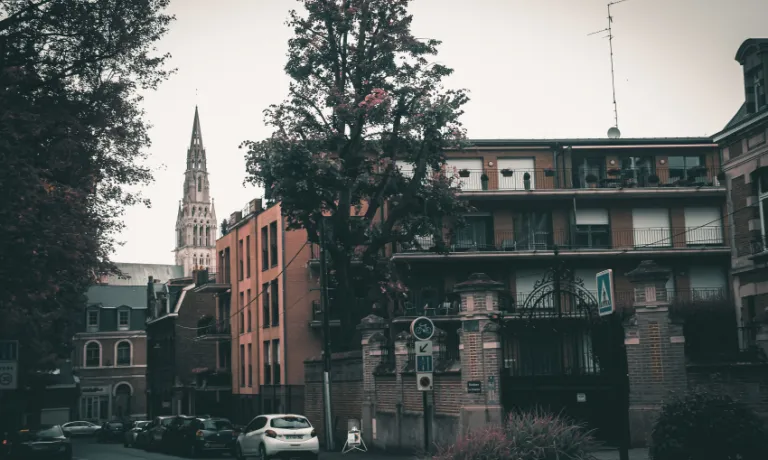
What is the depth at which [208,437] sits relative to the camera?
29844 mm

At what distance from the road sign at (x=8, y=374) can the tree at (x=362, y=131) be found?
11024mm

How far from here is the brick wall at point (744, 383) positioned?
20.0 metres

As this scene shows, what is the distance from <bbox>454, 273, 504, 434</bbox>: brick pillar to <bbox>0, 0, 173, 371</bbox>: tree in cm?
968

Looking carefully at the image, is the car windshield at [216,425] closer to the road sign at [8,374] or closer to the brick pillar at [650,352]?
the road sign at [8,374]

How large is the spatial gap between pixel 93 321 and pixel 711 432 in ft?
265

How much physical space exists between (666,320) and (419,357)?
6.20m

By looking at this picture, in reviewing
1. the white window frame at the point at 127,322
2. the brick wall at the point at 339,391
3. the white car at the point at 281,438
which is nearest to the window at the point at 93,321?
the white window frame at the point at 127,322

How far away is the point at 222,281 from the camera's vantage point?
5681 cm

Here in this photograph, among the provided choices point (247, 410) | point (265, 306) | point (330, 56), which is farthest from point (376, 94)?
point (247, 410)

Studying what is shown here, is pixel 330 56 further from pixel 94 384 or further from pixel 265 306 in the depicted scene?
pixel 94 384

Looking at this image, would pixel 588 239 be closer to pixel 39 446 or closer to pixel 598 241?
pixel 598 241

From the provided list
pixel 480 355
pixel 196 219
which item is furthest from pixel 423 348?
pixel 196 219

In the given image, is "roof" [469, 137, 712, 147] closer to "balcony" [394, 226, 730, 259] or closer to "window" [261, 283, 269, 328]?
"balcony" [394, 226, 730, 259]

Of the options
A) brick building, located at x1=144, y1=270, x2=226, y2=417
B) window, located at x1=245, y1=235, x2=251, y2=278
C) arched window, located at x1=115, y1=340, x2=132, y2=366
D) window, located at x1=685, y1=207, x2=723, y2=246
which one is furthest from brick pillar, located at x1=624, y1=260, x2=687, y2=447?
arched window, located at x1=115, y1=340, x2=132, y2=366
